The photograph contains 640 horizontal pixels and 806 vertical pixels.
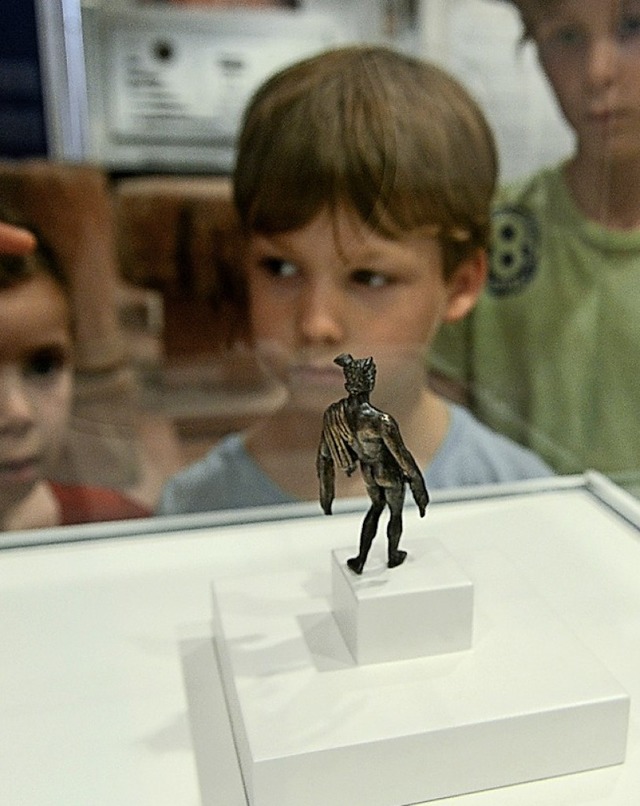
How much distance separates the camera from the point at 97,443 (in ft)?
5.60

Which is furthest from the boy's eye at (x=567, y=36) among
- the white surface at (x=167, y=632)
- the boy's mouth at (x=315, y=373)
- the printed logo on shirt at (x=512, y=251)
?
the white surface at (x=167, y=632)

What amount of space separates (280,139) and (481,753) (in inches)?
45.0

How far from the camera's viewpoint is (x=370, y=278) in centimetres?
168

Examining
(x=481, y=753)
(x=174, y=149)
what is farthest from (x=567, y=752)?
(x=174, y=149)

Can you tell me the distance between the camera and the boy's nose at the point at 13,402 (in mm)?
1638

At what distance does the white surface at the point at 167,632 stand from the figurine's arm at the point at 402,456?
0.90ft

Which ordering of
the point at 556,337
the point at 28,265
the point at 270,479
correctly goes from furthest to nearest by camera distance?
the point at 556,337 < the point at 270,479 < the point at 28,265

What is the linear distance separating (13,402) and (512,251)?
42.2 inches

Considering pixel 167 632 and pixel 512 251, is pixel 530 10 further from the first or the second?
pixel 167 632

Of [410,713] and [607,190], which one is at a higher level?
[607,190]

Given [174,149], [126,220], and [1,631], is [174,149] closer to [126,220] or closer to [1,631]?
[126,220]

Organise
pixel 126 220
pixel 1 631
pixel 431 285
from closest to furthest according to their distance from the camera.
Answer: pixel 1 631 → pixel 126 220 → pixel 431 285

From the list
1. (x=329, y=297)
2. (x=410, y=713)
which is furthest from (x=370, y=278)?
(x=410, y=713)

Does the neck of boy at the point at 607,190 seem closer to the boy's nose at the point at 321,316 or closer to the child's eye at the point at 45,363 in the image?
the boy's nose at the point at 321,316
